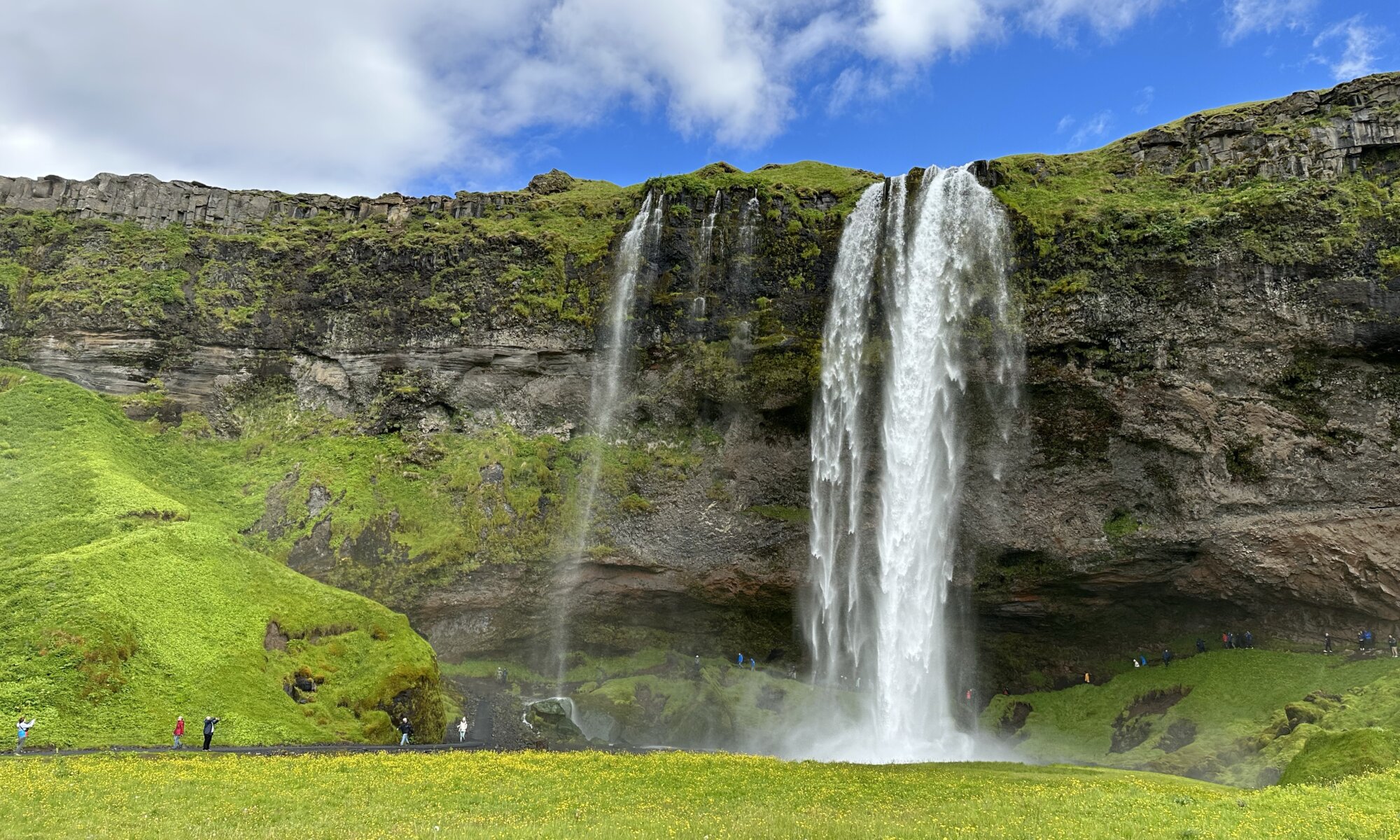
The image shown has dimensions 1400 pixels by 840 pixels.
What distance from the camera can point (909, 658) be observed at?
39625mm

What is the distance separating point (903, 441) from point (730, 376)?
1043 centimetres

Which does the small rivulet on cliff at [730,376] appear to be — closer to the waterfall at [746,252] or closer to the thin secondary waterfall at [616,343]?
the waterfall at [746,252]

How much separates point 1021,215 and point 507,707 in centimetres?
3568

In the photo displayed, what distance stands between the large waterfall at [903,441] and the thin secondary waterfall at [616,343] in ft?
38.6

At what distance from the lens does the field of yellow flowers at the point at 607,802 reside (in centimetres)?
1458

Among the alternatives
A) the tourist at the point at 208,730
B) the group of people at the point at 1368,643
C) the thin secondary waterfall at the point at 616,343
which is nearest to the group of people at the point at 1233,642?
the group of people at the point at 1368,643

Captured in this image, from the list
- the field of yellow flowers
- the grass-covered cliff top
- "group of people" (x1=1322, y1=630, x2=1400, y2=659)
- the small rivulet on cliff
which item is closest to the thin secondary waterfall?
the small rivulet on cliff

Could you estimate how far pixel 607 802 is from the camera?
18.2 meters

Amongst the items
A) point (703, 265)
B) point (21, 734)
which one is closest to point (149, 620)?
point (21, 734)

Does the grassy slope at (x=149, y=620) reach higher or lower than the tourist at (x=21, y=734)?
higher

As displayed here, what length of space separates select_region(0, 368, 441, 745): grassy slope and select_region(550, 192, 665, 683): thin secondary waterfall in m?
13.9

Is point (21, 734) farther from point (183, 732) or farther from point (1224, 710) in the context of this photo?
point (1224, 710)

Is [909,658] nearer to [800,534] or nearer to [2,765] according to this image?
[800,534]

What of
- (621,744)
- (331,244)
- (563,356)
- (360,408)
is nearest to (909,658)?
(621,744)
